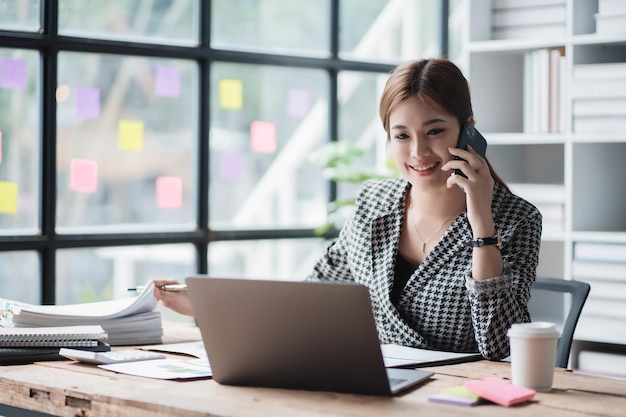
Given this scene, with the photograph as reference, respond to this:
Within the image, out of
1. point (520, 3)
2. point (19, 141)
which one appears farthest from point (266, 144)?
point (520, 3)

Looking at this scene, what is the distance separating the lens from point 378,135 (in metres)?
4.71

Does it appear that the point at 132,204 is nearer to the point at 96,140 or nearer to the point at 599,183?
the point at 96,140

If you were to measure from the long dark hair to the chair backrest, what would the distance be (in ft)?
1.57

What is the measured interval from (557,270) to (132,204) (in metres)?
1.68

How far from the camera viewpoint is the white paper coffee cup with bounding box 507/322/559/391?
1695 millimetres

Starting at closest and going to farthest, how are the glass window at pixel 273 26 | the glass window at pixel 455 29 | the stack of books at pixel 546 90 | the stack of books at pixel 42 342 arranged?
the stack of books at pixel 42 342, the stack of books at pixel 546 90, the glass window at pixel 273 26, the glass window at pixel 455 29

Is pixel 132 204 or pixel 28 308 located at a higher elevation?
pixel 132 204

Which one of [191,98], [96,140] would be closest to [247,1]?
[191,98]

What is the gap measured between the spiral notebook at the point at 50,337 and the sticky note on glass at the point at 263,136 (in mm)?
2149

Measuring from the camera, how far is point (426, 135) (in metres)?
2.33

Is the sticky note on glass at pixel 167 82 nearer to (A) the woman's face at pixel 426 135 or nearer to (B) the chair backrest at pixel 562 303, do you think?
(A) the woman's face at pixel 426 135

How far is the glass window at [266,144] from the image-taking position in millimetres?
4105

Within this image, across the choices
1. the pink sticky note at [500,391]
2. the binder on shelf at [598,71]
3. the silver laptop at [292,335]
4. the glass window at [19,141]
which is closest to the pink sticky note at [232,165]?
the glass window at [19,141]

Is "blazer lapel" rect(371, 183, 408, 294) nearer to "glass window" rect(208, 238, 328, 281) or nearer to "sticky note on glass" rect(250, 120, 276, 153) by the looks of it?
"glass window" rect(208, 238, 328, 281)
